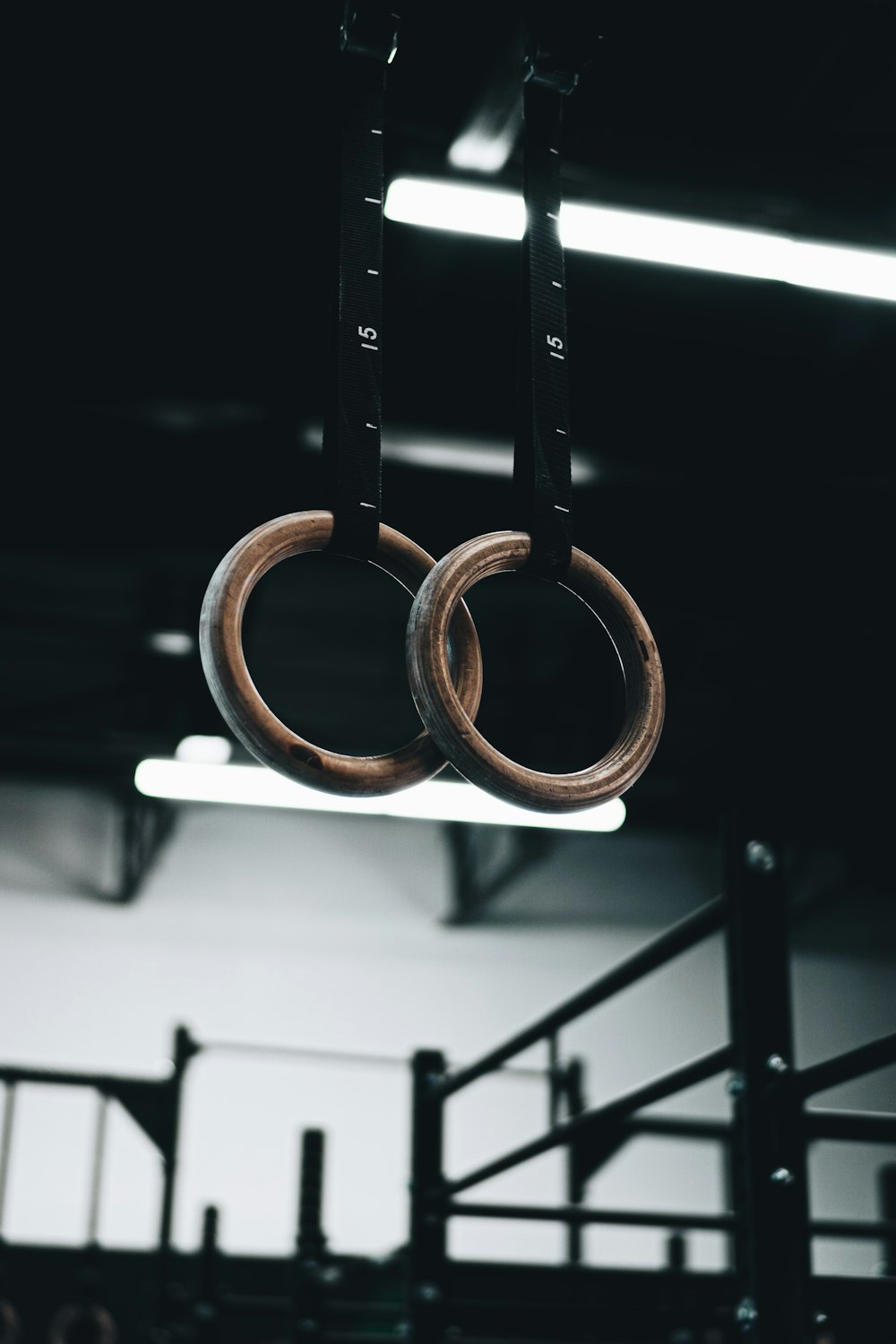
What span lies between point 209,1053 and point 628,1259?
2.56 meters

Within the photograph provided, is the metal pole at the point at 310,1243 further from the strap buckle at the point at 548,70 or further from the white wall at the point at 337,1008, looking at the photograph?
the white wall at the point at 337,1008

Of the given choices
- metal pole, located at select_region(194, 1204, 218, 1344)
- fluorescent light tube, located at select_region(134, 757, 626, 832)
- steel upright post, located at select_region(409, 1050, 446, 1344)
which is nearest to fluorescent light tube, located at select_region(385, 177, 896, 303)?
steel upright post, located at select_region(409, 1050, 446, 1344)

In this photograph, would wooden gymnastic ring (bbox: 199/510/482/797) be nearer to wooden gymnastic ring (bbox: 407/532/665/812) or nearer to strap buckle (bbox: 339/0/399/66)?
wooden gymnastic ring (bbox: 407/532/665/812)

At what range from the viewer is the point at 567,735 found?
7.29m

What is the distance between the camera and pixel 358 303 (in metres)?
1.23

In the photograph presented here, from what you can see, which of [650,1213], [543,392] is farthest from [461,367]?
[543,392]

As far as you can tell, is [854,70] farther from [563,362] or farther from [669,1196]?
[669,1196]

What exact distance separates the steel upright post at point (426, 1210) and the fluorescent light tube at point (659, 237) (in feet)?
6.34

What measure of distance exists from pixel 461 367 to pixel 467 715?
3776 mm

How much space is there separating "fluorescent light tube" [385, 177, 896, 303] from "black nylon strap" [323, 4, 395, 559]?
222cm

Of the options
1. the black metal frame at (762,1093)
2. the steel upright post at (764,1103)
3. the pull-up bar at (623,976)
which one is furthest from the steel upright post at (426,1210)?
the steel upright post at (764,1103)

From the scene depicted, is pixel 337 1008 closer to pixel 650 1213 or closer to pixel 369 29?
pixel 650 1213

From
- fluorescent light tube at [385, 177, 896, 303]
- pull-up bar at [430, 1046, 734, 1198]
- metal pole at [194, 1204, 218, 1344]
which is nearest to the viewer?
pull-up bar at [430, 1046, 734, 1198]

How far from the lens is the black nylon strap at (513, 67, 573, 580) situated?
1.24 metres
